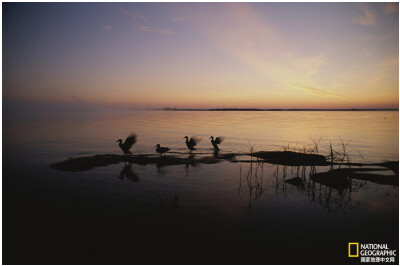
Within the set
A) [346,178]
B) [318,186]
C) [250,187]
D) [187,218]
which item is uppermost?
[346,178]

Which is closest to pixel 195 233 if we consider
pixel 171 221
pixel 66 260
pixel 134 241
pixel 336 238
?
pixel 171 221

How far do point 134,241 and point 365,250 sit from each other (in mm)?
6054

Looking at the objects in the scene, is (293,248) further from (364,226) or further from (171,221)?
(171,221)

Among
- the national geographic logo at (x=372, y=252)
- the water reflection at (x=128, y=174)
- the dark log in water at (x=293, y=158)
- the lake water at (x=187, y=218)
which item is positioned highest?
the dark log in water at (x=293, y=158)

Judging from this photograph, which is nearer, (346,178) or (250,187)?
(250,187)

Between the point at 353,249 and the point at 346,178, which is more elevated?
the point at 346,178

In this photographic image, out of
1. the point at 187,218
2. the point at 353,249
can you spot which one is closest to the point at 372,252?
the point at 353,249

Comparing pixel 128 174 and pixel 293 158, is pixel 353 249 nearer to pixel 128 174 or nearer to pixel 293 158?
pixel 293 158

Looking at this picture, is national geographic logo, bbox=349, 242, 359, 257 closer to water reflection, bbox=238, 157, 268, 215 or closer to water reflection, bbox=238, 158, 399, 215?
water reflection, bbox=238, 158, 399, 215

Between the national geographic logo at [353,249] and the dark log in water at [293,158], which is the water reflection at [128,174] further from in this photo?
the national geographic logo at [353,249]

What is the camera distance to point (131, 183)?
11.2 meters

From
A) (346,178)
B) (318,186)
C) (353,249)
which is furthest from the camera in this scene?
(346,178)

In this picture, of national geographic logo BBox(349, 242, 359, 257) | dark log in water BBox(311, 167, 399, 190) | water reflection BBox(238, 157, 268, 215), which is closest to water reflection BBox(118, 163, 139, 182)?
water reflection BBox(238, 157, 268, 215)

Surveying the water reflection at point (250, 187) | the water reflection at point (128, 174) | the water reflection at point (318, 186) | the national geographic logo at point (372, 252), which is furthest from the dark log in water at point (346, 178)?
the water reflection at point (128, 174)
